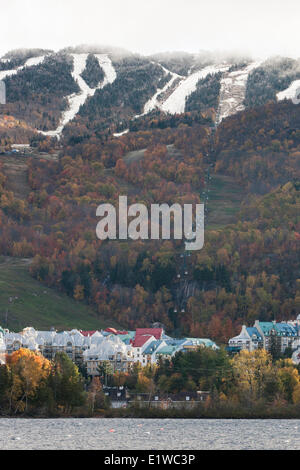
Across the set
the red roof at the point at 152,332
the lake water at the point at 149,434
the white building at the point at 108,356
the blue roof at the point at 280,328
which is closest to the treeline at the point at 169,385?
the lake water at the point at 149,434

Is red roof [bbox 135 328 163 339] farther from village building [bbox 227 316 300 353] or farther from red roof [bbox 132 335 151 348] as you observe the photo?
village building [bbox 227 316 300 353]

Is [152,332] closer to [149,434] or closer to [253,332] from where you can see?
[253,332]

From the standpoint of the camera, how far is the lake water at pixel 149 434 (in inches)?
3051

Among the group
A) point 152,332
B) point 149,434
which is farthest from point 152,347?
point 149,434

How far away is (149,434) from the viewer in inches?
3371

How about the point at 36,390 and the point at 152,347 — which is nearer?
A: the point at 36,390

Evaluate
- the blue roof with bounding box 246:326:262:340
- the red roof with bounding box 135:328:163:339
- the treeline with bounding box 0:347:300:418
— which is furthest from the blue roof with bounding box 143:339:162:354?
the treeline with bounding box 0:347:300:418

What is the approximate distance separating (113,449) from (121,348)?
73.1 m

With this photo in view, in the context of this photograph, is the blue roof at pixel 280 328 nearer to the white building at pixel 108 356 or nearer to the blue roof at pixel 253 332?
the blue roof at pixel 253 332

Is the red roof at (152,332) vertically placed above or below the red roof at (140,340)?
below

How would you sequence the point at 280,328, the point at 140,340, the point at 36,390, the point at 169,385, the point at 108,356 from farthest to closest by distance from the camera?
the point at 280,328 < the point at 140,340 < the point at 108,356 < the point at 169,385 < the point at 36,390
